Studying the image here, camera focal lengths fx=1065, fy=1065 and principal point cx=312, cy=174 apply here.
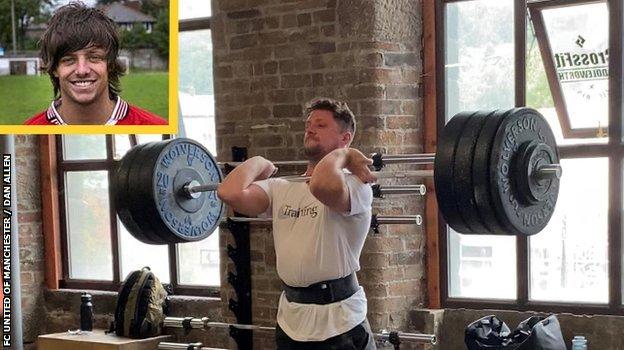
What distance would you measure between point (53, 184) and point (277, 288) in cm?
188

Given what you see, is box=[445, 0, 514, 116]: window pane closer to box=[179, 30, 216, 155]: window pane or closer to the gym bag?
box=[179, 30, 216, 155]: window pane

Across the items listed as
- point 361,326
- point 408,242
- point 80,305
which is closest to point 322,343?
point 361,326

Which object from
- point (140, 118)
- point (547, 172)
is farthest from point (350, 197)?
point (140, 118)

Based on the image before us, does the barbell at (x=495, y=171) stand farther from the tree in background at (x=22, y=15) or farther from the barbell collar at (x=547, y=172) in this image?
the tree in background at (x=22, y=15)

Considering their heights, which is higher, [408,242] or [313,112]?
[313,112]

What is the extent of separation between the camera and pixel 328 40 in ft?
14.0

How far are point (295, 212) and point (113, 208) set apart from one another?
2.34 meters

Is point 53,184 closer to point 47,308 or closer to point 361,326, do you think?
point 47,308

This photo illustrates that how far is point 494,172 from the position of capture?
10.2ft

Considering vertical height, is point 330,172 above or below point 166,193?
above

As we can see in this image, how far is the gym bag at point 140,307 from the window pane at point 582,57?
2165 mm

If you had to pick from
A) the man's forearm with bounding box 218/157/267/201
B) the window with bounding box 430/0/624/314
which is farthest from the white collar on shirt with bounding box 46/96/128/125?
the window with bounding box 430/0/624/314

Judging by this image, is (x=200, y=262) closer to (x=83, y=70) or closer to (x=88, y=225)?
(x=88, y=225)

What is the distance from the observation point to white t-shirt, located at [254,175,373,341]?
3.36m
